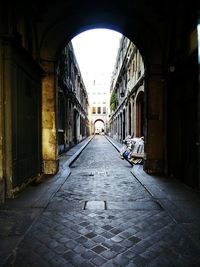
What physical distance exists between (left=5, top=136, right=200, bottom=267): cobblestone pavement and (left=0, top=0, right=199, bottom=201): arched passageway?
1696 mm

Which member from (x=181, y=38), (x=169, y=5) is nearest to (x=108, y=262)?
(x=181, y=38)

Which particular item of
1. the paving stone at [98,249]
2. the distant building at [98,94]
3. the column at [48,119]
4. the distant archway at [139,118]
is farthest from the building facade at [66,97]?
the distant building at [98,94]

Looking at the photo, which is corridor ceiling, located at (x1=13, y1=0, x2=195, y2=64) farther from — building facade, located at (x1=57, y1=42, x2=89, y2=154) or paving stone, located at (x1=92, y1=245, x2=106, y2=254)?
paving stone, located at (x1=92, y1=245, x2=106, y2=254)

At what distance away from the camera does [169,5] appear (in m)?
7.39

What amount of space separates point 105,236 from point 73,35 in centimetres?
728

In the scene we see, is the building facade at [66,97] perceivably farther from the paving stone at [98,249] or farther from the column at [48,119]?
the paving stone at [98,249]

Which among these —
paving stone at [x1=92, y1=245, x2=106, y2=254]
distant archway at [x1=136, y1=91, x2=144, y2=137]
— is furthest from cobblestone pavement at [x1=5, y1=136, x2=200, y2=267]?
distant archway at [x1=136, y1=91, x2=144, y2=137]

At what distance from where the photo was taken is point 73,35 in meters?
8.86

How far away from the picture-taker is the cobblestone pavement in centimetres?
290

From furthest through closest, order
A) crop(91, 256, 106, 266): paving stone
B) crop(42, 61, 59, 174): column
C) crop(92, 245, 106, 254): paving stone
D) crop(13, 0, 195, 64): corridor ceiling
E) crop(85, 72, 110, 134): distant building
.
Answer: crop(85, 72, 110, 134): distant building
crop(42, 61, 59, 174): column
crop(13, 0, 195, 64): corridor ceiling
crop(92, 245, 106, 254): paving stone
crop(91, 256, 106, 266): paving stone

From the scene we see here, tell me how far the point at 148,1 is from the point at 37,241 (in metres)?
7.08

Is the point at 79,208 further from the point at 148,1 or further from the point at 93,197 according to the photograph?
the point at 148,1

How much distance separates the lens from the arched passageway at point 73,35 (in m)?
5.50

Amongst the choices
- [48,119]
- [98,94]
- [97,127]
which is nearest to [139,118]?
[48,119]
